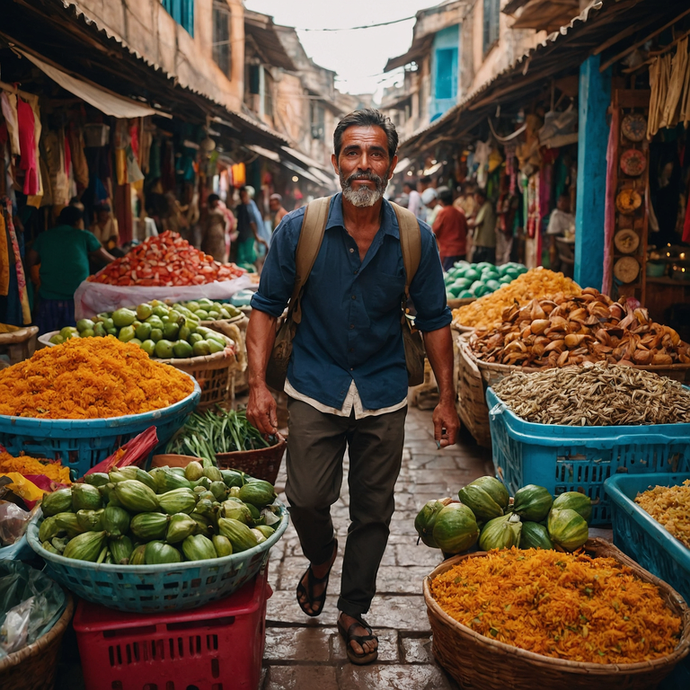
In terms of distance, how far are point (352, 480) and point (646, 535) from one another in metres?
1.21

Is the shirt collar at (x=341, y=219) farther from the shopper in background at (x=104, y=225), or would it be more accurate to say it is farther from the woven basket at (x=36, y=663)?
the shopper in background at (x=104, y=225)

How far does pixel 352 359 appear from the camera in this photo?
110 inches

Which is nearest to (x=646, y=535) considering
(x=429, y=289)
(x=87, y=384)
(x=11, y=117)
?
(x=429, y=289)

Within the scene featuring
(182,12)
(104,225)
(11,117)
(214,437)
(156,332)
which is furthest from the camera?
(182,12)

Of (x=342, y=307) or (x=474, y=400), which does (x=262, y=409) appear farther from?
(x=474, y=400)

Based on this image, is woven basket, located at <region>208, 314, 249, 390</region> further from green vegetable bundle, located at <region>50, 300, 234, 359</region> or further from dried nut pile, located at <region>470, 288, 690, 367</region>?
dried nut pile, located at <region>470, 288, 690, 367</region>

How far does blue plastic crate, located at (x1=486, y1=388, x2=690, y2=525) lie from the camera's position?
10.5 ft

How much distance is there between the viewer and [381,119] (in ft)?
9.20

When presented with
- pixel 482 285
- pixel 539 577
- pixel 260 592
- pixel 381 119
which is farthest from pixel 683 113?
pixel 260 592

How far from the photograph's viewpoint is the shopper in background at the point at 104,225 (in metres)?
8.60

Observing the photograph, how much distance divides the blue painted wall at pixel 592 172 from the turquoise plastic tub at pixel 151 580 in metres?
6.18

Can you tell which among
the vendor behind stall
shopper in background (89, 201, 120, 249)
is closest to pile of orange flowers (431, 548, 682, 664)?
the vendor behind stall

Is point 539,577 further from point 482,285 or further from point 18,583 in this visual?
point 482,285

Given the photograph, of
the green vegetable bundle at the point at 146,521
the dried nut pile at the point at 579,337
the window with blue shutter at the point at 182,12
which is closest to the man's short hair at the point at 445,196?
the window with blue shutter at the point at 182,12
